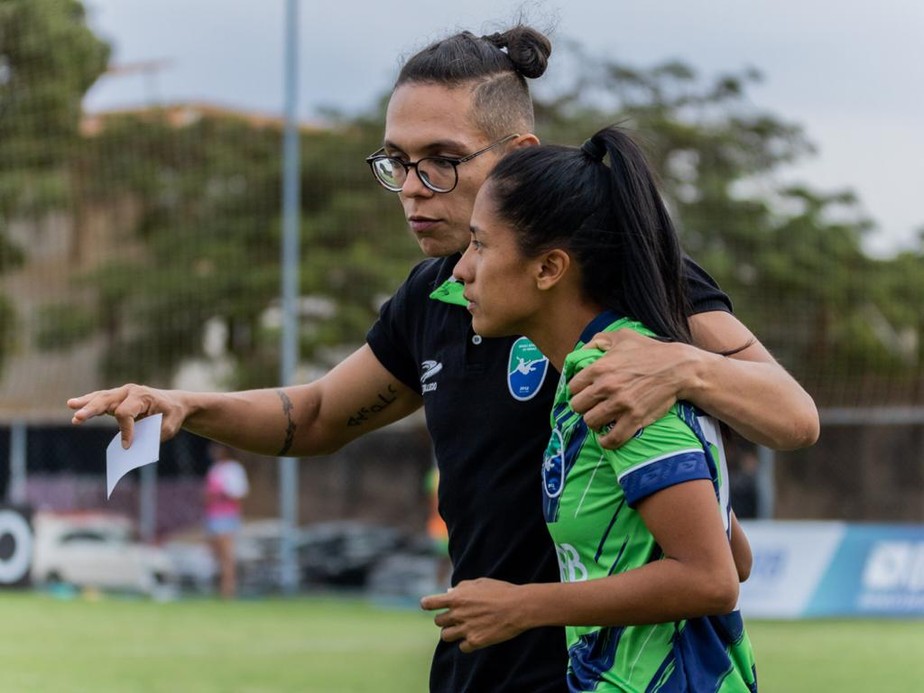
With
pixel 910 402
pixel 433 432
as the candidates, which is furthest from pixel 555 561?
pixel 910 402

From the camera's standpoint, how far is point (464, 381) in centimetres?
325

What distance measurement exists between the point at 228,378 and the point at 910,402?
34.4 feet

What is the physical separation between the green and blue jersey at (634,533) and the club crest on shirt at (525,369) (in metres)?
0.39

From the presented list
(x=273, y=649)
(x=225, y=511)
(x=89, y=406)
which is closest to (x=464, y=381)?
(x=89, y=406)

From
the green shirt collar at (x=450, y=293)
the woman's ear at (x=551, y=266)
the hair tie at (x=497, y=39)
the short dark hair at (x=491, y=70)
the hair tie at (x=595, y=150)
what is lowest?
the green shirt collar at (x=450, y=293)

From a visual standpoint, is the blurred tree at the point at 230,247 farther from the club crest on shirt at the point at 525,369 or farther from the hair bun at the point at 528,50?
the club crest on shirt at the point at 525,369

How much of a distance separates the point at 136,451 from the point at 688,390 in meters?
Result: 1.16

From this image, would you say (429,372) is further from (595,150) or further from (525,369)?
(595,150)

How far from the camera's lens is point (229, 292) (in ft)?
79.8

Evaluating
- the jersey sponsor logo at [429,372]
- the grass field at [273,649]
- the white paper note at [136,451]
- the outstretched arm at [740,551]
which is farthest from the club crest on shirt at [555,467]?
the grass field at [273,649]

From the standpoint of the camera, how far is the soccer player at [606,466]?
8.12ft

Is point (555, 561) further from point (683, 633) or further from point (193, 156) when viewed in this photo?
point (193, 156)

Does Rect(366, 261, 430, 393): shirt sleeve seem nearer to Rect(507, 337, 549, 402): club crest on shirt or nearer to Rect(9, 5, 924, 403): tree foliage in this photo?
Rect(507, 337, 549, 402): club crest on shirt

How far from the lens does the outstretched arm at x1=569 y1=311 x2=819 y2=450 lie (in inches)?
99.4
